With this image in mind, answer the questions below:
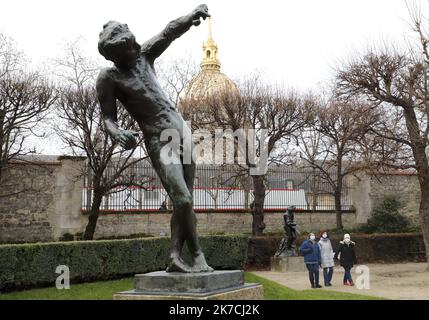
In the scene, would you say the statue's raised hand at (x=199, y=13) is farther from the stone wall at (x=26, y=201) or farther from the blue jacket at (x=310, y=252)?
the stone wall at (x=26, y=201)

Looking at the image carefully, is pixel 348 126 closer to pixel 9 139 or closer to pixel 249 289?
pixel 9 139

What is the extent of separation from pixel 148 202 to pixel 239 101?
599 centimetres

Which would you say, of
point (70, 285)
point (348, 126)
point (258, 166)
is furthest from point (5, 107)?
Answer: point (348, 126)

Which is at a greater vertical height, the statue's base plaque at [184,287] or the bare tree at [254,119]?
the bare tree at [254,119]

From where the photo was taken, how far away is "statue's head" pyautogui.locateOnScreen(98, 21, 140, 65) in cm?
456

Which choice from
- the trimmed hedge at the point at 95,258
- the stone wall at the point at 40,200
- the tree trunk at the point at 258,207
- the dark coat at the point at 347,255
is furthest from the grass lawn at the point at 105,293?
the tree trunk at the point at 258,207

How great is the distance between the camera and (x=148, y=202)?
73.5ft

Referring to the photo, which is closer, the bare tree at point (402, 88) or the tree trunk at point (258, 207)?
the bare tree at point (402, 88)

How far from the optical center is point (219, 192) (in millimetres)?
24594

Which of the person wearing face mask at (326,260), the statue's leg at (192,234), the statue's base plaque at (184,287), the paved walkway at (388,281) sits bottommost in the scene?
the paved walkway at (388,281)

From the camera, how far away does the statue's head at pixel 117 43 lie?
180 inches

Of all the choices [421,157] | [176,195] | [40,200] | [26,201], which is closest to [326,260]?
[421,157]

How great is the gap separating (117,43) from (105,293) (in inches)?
301

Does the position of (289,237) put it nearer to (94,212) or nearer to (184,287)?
(94,212)
